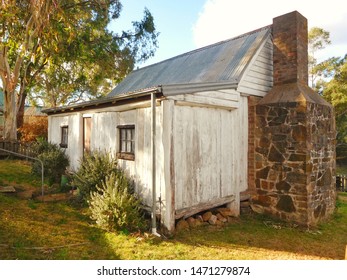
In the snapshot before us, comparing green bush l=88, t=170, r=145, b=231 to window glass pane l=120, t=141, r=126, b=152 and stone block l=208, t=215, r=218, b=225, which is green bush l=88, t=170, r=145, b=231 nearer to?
window glass pane l=120, t=141, r=126, b=152

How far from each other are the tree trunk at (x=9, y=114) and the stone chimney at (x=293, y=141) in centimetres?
1482

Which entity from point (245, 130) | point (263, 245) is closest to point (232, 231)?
point (263, 245)

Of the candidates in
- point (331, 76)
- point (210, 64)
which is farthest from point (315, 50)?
point (210, 64)

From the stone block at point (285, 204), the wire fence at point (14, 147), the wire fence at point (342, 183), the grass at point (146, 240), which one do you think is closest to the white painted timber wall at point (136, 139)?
the grass at point (146, 240)

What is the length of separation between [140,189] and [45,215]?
101 inches

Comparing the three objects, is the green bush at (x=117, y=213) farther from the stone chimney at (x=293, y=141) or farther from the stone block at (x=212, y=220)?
the stone chimney at (x=293, y=141)

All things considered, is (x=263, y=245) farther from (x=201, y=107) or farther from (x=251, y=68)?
(x=251, y=68)

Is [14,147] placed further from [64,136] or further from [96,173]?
[96,173]

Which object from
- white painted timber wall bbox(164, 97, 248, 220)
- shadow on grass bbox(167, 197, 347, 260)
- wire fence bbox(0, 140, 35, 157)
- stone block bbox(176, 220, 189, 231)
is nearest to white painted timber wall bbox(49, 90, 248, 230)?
white painted timber wall bbox(164, 97, 248, 220)

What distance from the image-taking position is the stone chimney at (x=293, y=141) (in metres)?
6.42

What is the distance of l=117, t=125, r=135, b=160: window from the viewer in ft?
21.2

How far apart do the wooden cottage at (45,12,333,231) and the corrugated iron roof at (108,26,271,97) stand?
5 centimetres

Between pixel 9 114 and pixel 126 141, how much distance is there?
12.3m

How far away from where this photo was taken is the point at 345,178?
14.6 metres
